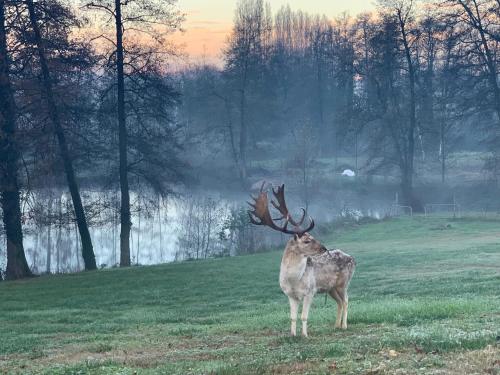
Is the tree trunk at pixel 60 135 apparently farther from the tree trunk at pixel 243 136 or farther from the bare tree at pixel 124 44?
the tree trunk at pixel 243 136

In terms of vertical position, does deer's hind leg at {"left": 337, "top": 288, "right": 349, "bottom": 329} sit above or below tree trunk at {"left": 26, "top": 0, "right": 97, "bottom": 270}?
below

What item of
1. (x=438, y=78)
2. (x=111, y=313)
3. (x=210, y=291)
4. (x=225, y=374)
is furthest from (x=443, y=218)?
(x=225, y=374)

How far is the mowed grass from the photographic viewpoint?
1034 centimetres

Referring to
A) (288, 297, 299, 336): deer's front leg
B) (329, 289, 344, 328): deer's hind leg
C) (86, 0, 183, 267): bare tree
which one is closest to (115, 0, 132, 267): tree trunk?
(86, 0, 183, 267): bare tree

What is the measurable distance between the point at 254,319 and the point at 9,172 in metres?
14.4

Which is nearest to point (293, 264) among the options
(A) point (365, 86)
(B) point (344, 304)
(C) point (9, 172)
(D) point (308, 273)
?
(D) point (308, 273)

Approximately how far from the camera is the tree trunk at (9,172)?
27.0 metres

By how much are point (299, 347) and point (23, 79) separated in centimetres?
1977

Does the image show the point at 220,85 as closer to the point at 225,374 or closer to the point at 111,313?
the point at 111,313

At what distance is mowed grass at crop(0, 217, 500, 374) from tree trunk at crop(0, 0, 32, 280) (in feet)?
5.65

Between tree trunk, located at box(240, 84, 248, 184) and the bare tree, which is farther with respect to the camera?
tree trunk, located at box(240, 84, 248, 184)

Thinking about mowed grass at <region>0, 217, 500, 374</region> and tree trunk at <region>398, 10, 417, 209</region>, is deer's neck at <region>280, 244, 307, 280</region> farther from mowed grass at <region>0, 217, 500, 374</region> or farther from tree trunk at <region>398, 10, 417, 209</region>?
tree trunk at <region>398, 10, 417, 209</region>

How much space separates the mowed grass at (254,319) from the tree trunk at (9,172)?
5.65 ft

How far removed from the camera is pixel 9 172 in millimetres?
27375
